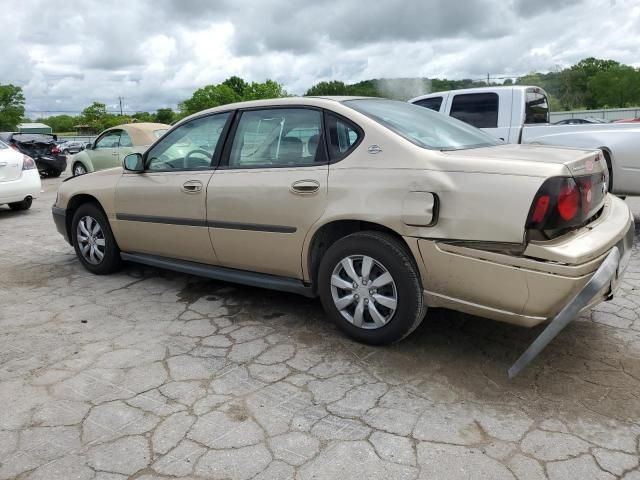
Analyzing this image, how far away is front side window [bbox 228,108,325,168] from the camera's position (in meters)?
3.51

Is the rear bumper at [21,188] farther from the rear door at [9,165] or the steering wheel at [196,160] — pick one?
the steering wheel at [196,160]

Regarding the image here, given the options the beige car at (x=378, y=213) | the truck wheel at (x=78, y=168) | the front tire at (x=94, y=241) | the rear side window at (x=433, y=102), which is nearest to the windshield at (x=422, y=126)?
the beige car at (x=378, y=213)

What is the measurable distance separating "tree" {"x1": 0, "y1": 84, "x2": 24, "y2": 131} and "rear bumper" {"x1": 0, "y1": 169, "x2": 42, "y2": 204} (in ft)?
257

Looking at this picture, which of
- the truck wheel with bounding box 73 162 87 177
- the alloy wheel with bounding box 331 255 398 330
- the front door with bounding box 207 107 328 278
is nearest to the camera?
the alloy wheel with bounding box 331 255 398 330

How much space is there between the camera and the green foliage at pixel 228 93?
262ft

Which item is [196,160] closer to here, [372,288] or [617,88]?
[372,288]

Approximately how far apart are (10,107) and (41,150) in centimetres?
7457

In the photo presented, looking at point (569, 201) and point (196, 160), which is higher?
point (196, 160)

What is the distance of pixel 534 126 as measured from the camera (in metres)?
7.32

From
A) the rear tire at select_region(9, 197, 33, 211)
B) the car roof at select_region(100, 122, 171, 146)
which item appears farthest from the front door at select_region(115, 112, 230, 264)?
the car roof at select_region(100, 122, 171, 146)

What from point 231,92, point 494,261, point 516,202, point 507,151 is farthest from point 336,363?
point 231,92

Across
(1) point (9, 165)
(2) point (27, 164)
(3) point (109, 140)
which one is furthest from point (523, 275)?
(3) point (109, 140)

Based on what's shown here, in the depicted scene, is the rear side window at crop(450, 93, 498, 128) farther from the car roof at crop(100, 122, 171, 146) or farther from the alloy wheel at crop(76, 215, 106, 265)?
the car roof at crop(100, 122, 171, 146)

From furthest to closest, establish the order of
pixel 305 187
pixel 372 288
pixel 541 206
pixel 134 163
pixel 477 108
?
pixel 477 108
pixel 134 163
pixel 305 187
pixel 372 288
pixel 541 206
